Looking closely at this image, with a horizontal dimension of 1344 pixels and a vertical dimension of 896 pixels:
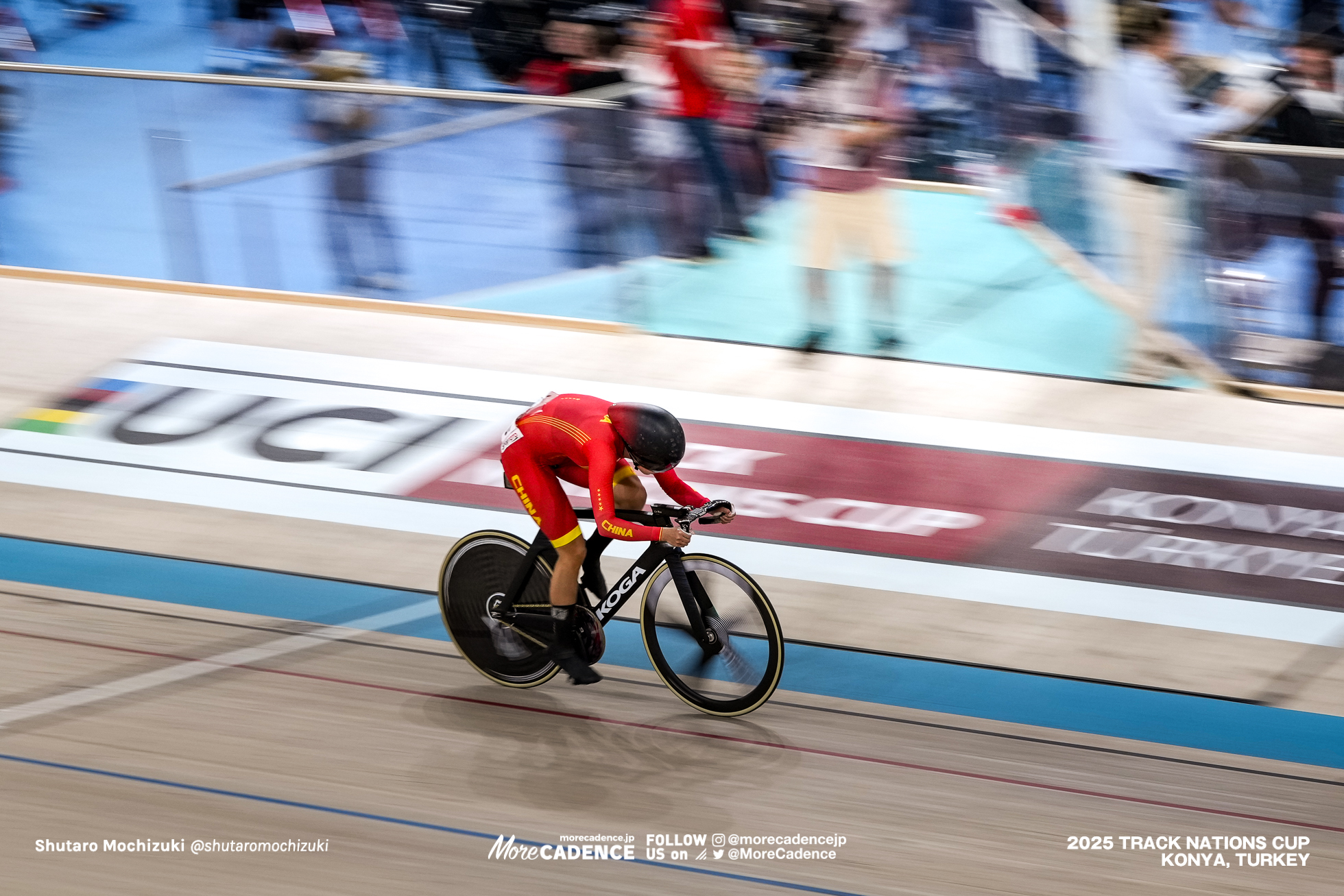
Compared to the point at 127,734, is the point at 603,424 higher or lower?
higher

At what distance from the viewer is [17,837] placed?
3670 mm

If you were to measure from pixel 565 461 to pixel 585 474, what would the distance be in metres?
0.08

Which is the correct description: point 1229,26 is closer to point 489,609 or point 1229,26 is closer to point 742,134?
point 742,134

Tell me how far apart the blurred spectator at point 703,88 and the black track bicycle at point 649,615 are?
10.6ft

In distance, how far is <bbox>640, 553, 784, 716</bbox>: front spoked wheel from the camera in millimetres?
4102

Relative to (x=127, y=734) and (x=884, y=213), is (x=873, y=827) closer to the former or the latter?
(x=127, y=734)

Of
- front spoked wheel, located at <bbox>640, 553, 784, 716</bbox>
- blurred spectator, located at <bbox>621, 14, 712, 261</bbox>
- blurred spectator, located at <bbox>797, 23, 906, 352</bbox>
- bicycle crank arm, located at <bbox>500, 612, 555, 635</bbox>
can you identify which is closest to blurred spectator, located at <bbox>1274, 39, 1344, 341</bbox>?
blurred spectator, located at <bbox>797, 23, 906, 352</bbox>

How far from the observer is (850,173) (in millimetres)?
6816

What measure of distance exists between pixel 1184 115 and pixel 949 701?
3.58m

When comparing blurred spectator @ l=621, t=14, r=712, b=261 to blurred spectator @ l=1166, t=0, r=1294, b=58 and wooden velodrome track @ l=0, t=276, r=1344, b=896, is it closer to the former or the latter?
wooden velodrome track @ l=0, t=276, r=1344, b=896

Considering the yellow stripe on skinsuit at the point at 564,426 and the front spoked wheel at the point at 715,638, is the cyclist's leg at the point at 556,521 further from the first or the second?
the front spoked wheel at the point at 715,638

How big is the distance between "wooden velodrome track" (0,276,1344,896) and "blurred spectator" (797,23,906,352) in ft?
8.03

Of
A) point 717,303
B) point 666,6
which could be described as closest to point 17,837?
point 717,303

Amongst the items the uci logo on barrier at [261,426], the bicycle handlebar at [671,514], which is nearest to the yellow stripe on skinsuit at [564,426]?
the bicycle handlebar at [671,514]
